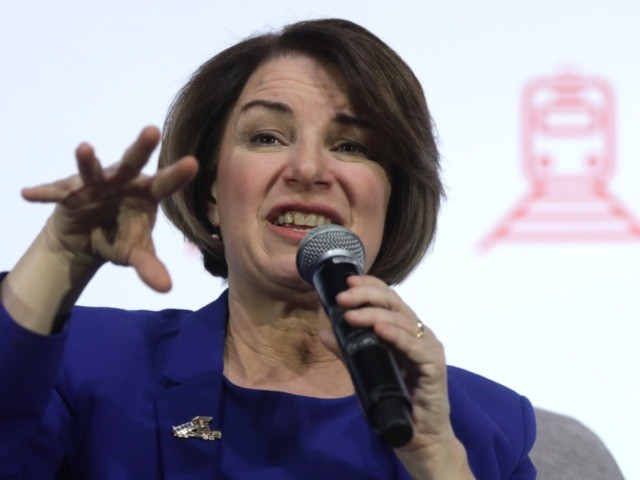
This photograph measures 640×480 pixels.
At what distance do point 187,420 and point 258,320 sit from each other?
0.22 metres

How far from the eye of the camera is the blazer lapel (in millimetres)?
1446

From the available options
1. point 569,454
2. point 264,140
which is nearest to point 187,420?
point 264,140

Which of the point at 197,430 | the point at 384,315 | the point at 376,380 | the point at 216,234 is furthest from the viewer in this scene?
the point at 216,234

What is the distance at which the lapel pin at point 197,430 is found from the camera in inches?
57.3

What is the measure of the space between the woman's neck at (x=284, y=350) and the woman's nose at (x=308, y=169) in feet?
0.57

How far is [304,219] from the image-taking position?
1521 mm

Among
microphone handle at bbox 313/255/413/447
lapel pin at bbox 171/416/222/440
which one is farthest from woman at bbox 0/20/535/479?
microphone handle at bbox 313/255/413/447

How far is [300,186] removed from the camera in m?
1.51

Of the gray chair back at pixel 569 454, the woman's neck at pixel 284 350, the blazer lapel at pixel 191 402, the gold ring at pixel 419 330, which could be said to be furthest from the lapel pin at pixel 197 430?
the gray chair back at pixel 569 454

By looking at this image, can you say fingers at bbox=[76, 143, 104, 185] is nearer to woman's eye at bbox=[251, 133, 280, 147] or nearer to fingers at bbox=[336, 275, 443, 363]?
fingers at bbox=[336, 275, 443, 363]

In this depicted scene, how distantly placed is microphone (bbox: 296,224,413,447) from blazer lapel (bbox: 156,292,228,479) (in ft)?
1.05

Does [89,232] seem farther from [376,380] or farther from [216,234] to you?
[216,234]

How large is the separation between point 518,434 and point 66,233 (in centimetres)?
74

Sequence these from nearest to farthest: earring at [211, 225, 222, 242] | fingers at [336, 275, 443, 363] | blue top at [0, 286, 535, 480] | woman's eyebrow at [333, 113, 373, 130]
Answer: fingers at [336, 275, 443, 363] < blue top at [0, 286, 535, 480] < woman's eyebrow at [333, 113, 373, 130] < earring at [211, 225, 222, 242]
